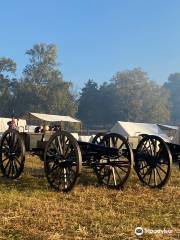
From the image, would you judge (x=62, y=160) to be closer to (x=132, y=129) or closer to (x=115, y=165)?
(x=115, y=165)

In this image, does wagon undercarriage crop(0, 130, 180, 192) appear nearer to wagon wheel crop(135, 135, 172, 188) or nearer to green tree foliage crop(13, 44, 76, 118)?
wagon wheel crop(135, 135, 172, 188)

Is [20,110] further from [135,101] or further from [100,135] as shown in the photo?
[100,135]

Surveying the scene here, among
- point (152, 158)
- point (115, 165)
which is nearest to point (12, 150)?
point (115, 165)

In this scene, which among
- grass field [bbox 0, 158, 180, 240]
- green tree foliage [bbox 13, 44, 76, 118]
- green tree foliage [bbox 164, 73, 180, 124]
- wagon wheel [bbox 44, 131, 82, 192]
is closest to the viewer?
grass field [bbox 0, 158, 180, 240]

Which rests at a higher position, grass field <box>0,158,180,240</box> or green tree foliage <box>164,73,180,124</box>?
green tree foliage <box>164,73,180,124</box>

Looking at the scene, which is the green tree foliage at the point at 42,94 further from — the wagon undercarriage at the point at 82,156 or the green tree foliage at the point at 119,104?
the wagon undercarriage at the point at 82,156

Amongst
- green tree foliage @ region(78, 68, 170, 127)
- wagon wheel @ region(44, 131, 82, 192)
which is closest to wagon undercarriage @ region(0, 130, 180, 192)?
wagon wheel @ region(44, 131, 82, 192)

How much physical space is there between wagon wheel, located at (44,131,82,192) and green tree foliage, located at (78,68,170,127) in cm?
7628

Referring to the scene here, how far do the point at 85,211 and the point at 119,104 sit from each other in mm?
81818

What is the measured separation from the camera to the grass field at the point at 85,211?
211 inches

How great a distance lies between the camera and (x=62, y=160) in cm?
889

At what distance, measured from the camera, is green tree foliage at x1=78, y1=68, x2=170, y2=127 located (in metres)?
86.8

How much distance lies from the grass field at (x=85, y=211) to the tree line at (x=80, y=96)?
5767 centimetres

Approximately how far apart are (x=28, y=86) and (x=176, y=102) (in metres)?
103
